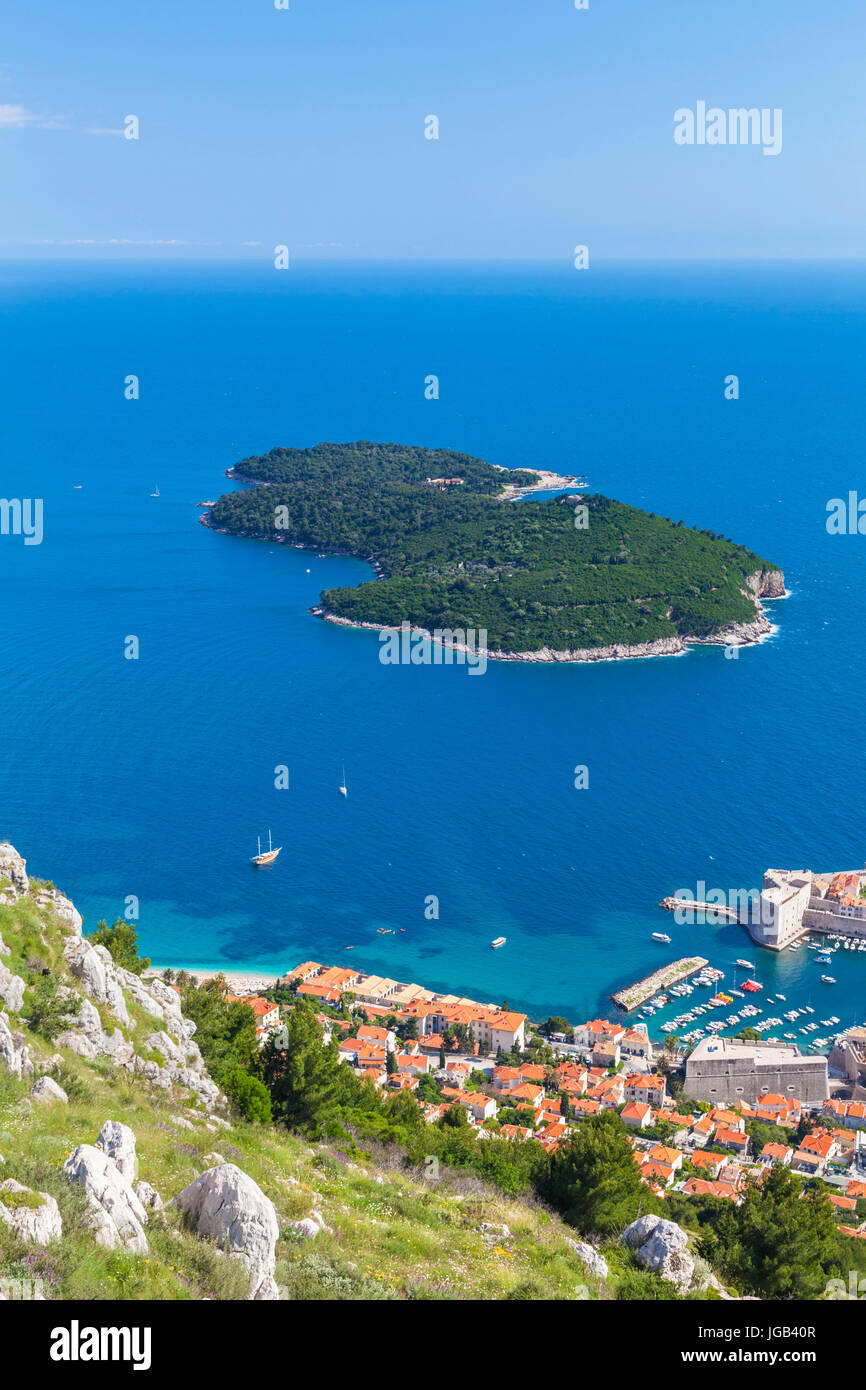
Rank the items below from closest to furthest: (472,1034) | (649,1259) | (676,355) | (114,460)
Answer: (649,1259), (472,1034), (114,460), (676,355)

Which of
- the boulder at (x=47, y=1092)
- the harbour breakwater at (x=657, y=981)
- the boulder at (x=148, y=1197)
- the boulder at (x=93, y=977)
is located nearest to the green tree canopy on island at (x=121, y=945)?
the boulder at (x=93, y=977)

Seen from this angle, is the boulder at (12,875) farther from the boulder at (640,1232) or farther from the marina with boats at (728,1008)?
the marina with boats at (728,1008)

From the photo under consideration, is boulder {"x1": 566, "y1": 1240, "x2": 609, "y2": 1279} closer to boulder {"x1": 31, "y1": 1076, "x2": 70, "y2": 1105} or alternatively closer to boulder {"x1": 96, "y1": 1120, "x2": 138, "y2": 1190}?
boulder {"x1": 96, "y1": 1120, "x2": 138, "y2": 1190}

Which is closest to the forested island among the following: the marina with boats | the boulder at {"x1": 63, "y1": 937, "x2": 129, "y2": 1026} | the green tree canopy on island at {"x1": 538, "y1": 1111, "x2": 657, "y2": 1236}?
the marina with boats
